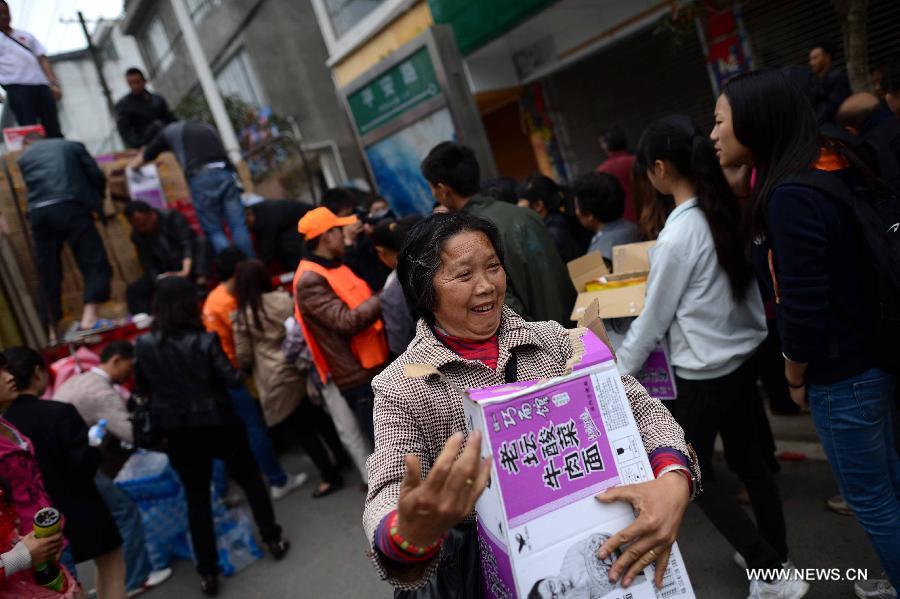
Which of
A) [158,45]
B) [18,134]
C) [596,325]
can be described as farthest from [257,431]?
[158,45]

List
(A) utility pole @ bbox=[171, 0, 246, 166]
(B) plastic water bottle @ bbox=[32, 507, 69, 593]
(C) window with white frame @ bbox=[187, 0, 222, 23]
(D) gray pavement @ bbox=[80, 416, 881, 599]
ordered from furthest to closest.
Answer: (C) window with white frame @ bbox=[187, 0, 222, 23] → (A) utility pole @ bbox=[171, 0, 246, 166] → (D) gray pavement @ bbox=[80, 416, 881, 599] → (B) plastic water bottle @ bbox=[32, 507, 69, 593]

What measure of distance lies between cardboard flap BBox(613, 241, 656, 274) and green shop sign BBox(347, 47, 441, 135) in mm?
2637

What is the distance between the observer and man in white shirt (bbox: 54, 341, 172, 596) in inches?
150

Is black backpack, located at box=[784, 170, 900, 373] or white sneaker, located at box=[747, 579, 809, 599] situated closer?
black backpack, located at box=[784, 170, 900, 373]

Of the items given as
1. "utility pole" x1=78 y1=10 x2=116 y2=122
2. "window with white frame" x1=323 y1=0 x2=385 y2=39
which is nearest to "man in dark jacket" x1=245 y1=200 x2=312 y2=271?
"window with white frame" x1=323 y1=0 x2=385 y2=39

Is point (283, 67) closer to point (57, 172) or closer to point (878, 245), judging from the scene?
point (57, 172)

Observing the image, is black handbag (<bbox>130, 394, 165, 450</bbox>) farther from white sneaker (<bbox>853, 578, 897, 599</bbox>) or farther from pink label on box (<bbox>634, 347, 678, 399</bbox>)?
white sneaker (<bbox>853, 578, 897, 599</bbox>)

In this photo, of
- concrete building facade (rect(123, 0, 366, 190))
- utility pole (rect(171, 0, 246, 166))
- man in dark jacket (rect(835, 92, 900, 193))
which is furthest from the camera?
concrete building facade (rect(123, 0, 366, 190))

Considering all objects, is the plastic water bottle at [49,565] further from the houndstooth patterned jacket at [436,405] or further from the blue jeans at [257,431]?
the blue jeans at [257,431]

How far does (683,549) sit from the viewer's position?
9.60 ft

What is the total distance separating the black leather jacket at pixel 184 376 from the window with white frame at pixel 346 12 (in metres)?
6.48

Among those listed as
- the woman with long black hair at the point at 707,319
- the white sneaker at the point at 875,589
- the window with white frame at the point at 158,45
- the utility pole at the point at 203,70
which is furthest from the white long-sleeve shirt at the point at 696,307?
the window with white frame at the point at 158,45

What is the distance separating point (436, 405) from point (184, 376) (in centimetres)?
272

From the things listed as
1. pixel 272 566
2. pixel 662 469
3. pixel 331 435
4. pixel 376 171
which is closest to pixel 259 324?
pixel 331 435
